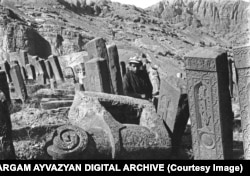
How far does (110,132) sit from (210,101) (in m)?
1.37

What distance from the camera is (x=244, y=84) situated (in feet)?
13.9

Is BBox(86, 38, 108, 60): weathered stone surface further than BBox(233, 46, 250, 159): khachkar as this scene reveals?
Yes

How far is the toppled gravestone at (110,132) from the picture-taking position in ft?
13.6

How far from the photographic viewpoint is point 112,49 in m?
8.48

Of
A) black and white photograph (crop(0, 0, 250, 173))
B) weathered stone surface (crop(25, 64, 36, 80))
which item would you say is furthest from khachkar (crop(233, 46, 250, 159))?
weathered stone surface (crop(25, 64, 36, 80))

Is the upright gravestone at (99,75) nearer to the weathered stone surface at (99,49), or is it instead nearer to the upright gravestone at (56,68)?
the weathered stone surface at (99,49)

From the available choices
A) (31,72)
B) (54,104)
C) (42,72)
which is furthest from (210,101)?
(31,72)

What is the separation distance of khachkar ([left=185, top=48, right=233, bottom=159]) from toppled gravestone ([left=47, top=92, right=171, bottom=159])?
569 millimetres

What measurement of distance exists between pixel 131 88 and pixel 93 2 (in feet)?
150

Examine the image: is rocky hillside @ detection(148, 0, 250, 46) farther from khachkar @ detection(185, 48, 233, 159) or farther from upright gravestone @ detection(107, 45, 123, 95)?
khachkar @ detection(185, 48, 233, 159)

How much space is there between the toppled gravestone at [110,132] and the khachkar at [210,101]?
1.87 ft

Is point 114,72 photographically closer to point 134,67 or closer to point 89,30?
point 134,67

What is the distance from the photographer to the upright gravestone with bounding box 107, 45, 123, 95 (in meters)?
7.76

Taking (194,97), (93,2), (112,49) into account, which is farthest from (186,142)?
(93,2)
